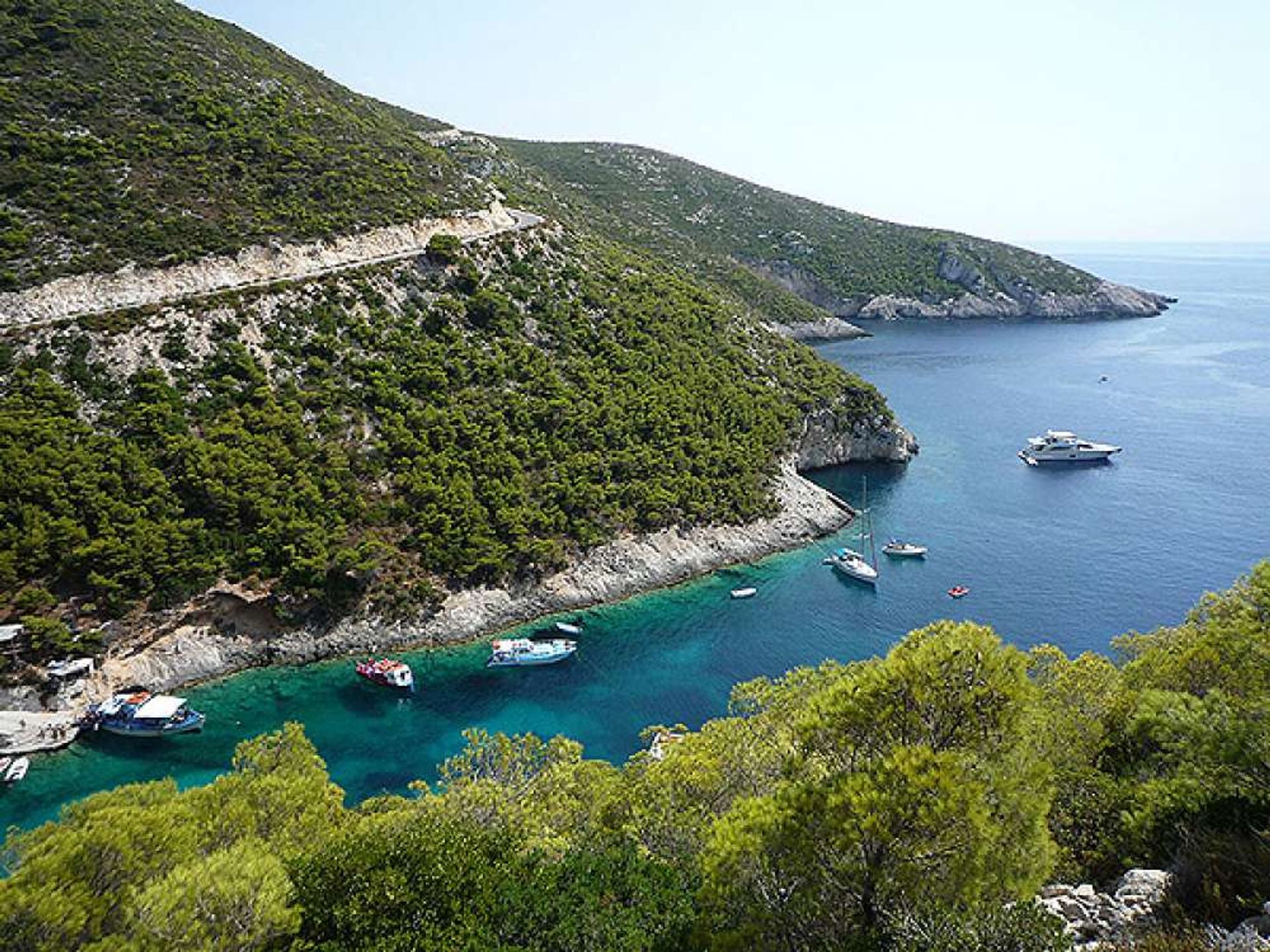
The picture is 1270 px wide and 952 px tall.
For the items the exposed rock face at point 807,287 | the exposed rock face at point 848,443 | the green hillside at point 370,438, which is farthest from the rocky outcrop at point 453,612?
the exposed rock face at point 807,287

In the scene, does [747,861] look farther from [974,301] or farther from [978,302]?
[978,302]

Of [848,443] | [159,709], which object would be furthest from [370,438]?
[848,443]

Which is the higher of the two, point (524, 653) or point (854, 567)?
point (854, 567)

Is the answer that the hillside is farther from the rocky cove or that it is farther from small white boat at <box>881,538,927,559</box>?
small white boat at <box>881,538,927,559</box>

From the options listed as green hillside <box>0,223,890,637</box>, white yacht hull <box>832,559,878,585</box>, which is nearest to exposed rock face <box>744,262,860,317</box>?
green hillside <box>0,223,890,637</box>

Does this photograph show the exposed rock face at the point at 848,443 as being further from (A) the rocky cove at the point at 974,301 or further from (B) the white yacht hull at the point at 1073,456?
(A) the rocky cove at the point at 974,301

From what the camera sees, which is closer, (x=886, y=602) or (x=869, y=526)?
(x=886, y=602)
